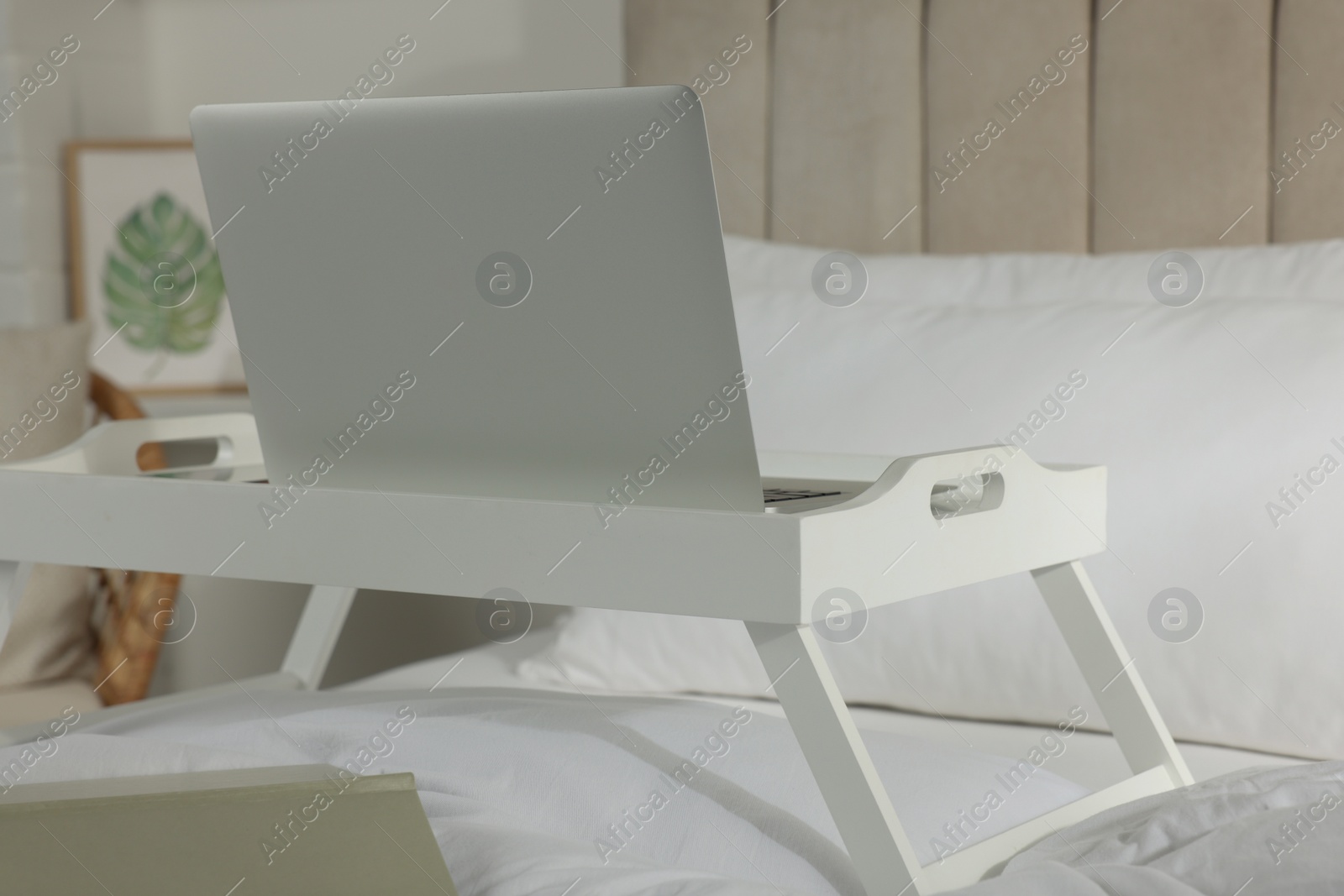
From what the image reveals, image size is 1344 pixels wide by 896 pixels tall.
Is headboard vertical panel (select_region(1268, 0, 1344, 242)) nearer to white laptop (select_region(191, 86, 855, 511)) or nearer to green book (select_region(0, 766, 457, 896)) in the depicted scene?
white laptop (select_region(191, 86, 855, 511))

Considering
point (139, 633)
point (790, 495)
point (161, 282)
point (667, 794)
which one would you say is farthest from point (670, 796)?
point (161, 282)

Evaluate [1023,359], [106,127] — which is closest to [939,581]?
[1023,359]

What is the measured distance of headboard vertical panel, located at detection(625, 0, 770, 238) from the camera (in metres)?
1.74

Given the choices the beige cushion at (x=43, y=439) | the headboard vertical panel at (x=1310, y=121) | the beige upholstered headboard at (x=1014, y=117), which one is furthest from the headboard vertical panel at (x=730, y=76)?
the beige cushion at (x=43, y=439)

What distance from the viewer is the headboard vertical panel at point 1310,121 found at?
141cm

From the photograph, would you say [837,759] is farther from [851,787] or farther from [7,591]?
[7,591]

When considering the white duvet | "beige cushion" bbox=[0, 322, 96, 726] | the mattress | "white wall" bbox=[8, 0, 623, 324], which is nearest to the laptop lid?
the white duvet

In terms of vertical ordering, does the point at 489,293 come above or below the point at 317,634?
below

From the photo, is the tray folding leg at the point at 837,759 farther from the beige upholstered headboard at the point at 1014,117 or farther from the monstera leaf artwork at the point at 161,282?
the monstera leaf artwork at the point at 161,282

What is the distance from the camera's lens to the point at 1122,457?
3.79ft

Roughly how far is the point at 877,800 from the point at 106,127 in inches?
76.3

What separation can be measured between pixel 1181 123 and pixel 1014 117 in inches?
7.5

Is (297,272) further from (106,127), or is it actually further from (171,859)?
(106,127)

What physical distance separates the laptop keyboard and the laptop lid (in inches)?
7.7
